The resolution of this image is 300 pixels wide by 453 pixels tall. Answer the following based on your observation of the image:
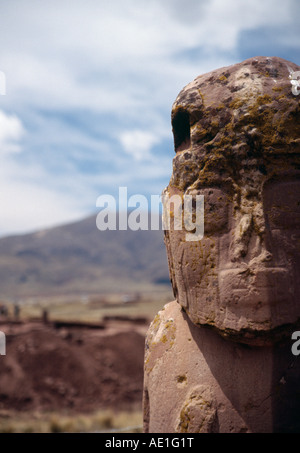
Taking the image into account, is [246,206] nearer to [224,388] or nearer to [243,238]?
[243,238]

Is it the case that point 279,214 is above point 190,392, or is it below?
above

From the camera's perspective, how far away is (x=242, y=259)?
2.88 metres

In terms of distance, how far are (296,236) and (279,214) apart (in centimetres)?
17

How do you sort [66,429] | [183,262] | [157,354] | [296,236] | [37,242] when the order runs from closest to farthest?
1. [296,236]
2. [183,262]
3. [157,354]
4. [66,429]
5. [37,242]

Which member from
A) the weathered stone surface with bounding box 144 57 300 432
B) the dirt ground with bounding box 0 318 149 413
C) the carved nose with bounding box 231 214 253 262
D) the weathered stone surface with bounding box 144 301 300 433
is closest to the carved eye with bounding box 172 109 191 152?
the weathered stone surface with bounding box 144 57 300 432

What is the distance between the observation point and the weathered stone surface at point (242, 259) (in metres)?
2.84

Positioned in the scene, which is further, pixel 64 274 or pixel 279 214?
pixel 64 274

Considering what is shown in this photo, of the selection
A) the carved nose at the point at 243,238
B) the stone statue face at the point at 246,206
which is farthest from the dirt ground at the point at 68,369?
the carved nose at the point at 243,238

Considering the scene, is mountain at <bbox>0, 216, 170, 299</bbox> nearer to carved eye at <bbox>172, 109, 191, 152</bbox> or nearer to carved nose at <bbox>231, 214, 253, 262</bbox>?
carved eye at <bbox>172, 109, 191, 152</bbox>

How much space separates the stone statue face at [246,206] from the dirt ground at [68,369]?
9.98 metres

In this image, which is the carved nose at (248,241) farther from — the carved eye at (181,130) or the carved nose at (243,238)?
the carved eye at (181,130)
